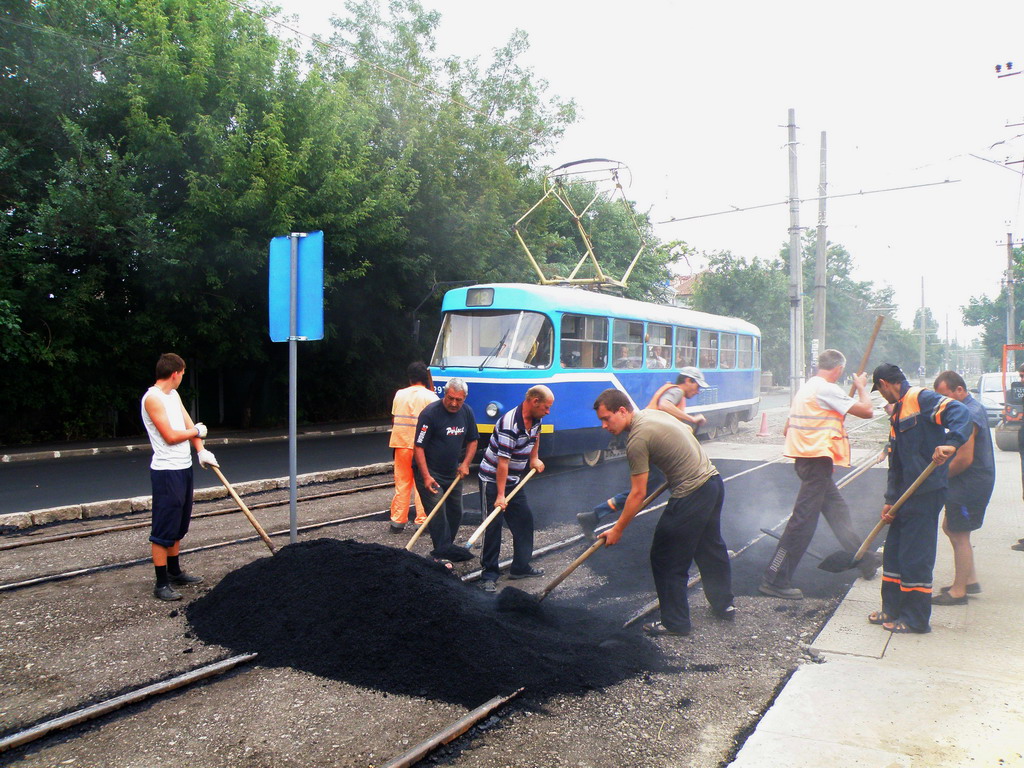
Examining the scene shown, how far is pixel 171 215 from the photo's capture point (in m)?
16.9

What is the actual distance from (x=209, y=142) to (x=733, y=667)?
14.4m

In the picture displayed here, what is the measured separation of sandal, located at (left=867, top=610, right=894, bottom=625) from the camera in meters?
5.43

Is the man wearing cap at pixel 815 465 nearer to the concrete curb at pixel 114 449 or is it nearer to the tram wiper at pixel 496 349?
the tram wiper at pixel 496 349

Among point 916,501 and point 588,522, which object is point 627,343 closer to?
point 588,522

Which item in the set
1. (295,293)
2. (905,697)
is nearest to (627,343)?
(295,293)

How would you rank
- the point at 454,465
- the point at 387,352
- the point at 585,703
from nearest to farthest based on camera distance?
1. the point at 585,703
2. the point at 454,465
3. the point at 387,352

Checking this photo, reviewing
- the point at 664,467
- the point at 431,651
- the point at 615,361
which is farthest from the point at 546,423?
the point at 431,651

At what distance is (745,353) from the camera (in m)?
21.4

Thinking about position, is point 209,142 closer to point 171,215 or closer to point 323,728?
point 171,215

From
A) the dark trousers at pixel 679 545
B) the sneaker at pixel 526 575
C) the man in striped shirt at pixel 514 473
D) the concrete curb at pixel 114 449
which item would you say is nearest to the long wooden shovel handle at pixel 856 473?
the sneaker at pixel 526 575

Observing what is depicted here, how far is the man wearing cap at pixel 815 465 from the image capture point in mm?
6332

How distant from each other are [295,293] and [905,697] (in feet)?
17.8

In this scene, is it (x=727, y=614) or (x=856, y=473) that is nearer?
(x=727, y=614)

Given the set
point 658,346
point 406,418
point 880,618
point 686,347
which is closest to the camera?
point 880,618
